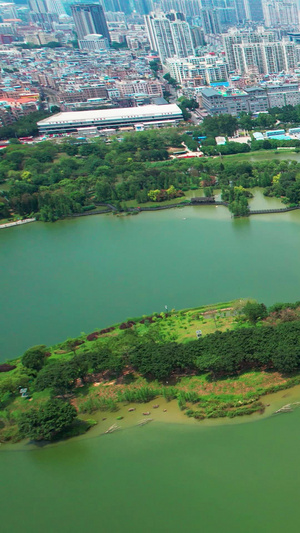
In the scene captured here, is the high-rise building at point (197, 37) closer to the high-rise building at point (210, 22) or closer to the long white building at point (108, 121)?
the high-rise building at point (210, 22)

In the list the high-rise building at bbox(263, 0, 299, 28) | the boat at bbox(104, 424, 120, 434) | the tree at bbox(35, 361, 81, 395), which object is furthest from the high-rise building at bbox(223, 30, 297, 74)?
the boat at bbox(104, 424, 120, 434)

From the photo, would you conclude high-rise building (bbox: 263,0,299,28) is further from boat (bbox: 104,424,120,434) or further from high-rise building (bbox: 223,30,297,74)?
boat (bbox: 104,424,120,434)

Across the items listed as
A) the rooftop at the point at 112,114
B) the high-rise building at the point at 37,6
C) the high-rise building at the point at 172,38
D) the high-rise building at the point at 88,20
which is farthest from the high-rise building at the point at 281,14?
the rooftop at the point at 112,114

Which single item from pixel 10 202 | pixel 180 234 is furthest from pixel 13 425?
pixel 10 202

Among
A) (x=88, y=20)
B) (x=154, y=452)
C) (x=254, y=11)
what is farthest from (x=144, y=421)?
(x=254, y=11)

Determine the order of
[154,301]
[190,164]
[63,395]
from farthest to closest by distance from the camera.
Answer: [190,164] → [154,301] → [63,395]

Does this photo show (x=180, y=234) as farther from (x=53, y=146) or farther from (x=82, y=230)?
(x=53, y=146)

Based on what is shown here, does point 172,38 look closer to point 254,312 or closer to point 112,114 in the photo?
point 112,114
